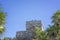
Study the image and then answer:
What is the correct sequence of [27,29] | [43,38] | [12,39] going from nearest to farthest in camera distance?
[43,38], [12,39], [27,29]

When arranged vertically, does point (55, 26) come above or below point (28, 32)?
below

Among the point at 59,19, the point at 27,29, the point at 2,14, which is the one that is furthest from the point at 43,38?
the point at 27,29

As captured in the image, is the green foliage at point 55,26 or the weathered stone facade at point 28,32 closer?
the green foliage at point 55,26

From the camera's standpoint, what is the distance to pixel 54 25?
4784cm

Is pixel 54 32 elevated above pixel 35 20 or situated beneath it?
Result: situated beneath

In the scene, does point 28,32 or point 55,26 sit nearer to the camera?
point 55,26

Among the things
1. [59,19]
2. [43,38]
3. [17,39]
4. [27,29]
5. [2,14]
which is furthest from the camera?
[27,29]

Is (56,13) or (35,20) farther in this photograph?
(35,20)

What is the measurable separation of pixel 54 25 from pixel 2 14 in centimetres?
2700

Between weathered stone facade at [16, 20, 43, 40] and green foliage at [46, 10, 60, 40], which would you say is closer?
green foliage at [46, 10, 60, 40]

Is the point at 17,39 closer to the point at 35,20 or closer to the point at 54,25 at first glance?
the point at 35,20

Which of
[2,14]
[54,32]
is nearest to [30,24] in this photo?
[54,32]

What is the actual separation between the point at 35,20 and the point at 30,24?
5.34 metres

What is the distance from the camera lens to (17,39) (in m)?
109
